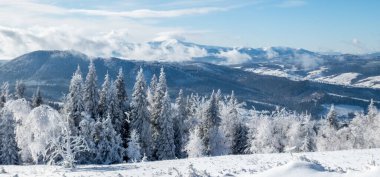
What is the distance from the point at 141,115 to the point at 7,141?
16.9 meters

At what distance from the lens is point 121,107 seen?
207ft

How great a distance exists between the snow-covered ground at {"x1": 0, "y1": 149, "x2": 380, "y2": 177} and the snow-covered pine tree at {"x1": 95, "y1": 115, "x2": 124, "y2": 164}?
70.2 ft

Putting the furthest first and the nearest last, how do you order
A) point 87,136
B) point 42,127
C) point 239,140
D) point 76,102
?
point 239,140 < point 76,102 < point 87,136 < point 42,127

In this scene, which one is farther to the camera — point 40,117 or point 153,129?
point 153,129

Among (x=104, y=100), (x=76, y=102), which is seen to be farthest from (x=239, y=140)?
(x=76, y=102)

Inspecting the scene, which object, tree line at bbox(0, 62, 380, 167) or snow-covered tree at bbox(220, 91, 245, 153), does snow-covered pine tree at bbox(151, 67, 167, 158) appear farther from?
snow-covered tree at bbox(220, 91, 245, 153)

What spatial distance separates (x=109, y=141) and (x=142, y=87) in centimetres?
1069

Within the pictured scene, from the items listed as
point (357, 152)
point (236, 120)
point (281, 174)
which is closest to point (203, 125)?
point (236, 120)

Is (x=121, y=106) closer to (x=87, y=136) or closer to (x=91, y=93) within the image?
(x=91, y=93)

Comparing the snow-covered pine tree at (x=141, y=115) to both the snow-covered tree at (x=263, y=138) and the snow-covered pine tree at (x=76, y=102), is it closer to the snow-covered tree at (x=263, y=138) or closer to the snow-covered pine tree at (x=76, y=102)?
the snow-covered pine tree at (x=76, y=102)

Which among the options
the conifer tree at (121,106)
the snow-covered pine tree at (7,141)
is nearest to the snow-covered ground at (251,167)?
the snow-covered pine tree at (7,141)

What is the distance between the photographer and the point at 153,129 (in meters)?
66.1

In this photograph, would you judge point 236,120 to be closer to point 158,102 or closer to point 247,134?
point 247,134

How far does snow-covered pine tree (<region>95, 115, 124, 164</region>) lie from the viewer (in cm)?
5375
